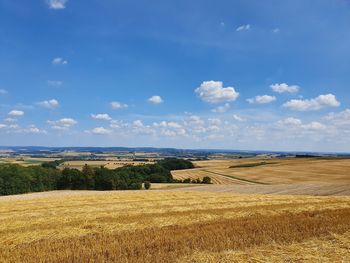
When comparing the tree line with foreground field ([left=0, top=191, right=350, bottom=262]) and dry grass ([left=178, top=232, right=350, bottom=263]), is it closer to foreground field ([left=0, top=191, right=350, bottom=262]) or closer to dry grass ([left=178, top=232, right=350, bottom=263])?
foreground field ([left=0, top=191, right=350, bottom=262])

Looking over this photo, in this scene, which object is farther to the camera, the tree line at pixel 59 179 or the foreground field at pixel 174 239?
the tree line at pixel 59 179

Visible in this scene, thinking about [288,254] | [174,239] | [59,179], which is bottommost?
[59,179]

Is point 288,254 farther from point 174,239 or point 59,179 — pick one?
point 59,179

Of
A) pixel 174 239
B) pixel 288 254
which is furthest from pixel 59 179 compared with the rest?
pixel 288 254

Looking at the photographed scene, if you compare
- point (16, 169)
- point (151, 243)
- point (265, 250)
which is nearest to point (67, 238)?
point (151, 243)

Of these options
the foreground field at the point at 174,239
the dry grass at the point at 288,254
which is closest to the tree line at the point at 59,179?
the foreground field at the point at 174,239

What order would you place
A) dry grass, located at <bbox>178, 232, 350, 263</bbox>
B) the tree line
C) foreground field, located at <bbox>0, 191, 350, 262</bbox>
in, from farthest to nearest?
the tree line < foreground field, located at <bbox>0, 191, 350, 262</bbox> < dry grass, located at <bbox>178, 232, 350, 263</bbox>

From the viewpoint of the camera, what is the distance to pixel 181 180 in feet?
227

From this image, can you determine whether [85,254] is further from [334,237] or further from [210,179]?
[210,179]

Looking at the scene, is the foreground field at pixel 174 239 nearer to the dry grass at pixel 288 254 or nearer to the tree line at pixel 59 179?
the dry grass at pixel 288 254

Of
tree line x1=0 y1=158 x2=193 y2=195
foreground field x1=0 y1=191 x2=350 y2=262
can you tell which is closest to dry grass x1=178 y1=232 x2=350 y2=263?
foreground field x1=0 y1=191 x2=350 y2=262

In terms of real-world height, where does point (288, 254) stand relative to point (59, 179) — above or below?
above

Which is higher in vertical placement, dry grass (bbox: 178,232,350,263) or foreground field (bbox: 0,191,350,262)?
dry grass (bbox: 178,232,350,263)

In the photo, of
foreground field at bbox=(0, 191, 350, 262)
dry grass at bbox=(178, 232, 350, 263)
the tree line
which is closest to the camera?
dry grass at bbox=(178, 232, 350, 263)
